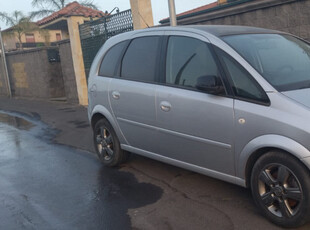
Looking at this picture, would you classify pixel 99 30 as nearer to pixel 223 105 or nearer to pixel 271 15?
pixel 271 15

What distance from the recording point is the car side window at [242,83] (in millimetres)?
3324

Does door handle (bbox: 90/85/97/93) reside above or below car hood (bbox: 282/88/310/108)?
above

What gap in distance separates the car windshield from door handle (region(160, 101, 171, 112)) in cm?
93

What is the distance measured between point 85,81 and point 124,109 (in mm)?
7487

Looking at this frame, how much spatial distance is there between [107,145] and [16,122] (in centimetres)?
599

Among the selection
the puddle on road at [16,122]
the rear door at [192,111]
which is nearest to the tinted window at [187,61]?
the rear door at [192,111]

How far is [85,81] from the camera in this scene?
39.0 ft

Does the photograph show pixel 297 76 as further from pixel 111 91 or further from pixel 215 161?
pixel 111 91

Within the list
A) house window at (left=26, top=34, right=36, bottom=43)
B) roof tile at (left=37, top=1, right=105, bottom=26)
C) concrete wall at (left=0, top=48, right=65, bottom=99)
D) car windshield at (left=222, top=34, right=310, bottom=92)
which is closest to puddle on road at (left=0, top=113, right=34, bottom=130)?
concrete wall at (left=0, top=48, right=65, bottom=99)

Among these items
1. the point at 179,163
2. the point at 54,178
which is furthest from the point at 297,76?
the point at 54,178

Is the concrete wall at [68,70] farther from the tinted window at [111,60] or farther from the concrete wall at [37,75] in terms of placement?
the tinted window at [111,60]

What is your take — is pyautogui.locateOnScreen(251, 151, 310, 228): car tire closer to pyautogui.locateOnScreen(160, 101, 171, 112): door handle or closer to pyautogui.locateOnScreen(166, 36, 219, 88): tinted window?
pyautogui.locateOnScreen(166, 36, 219, 88): tinted window

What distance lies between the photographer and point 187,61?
401 cm

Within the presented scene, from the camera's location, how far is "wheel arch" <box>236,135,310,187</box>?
116 inches
